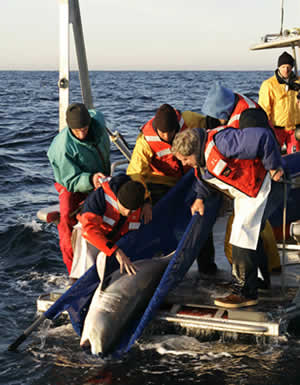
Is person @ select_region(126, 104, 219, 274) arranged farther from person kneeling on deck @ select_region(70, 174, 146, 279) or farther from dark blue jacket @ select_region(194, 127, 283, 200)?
dark blue jacket @ select_region(194, 127, 283, 200)

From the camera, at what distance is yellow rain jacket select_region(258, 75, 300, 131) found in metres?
8.47

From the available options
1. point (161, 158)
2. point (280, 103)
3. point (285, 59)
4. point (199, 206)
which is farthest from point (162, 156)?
point (285, 59)

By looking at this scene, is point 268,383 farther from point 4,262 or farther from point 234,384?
point 4,262

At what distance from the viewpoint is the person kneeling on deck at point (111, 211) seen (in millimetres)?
5461

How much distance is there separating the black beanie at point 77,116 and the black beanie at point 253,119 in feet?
5.28

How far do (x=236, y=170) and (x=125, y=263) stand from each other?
142 cm

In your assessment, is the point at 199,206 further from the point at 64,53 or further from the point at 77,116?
the point at 64,53

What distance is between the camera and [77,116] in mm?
5961

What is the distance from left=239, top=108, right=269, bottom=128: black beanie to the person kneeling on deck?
3.68ft

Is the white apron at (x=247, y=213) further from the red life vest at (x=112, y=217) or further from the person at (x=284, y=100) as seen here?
the person at (x=284, y=100)

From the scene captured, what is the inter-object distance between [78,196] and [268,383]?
276 centimetres

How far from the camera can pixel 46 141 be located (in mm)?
20266

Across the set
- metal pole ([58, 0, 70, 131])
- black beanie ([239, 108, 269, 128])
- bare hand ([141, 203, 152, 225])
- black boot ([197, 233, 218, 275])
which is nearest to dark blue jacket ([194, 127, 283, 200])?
black beanie ([239, 108, 269, 128])

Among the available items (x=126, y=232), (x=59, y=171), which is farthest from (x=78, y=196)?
(x=126, y=232)
